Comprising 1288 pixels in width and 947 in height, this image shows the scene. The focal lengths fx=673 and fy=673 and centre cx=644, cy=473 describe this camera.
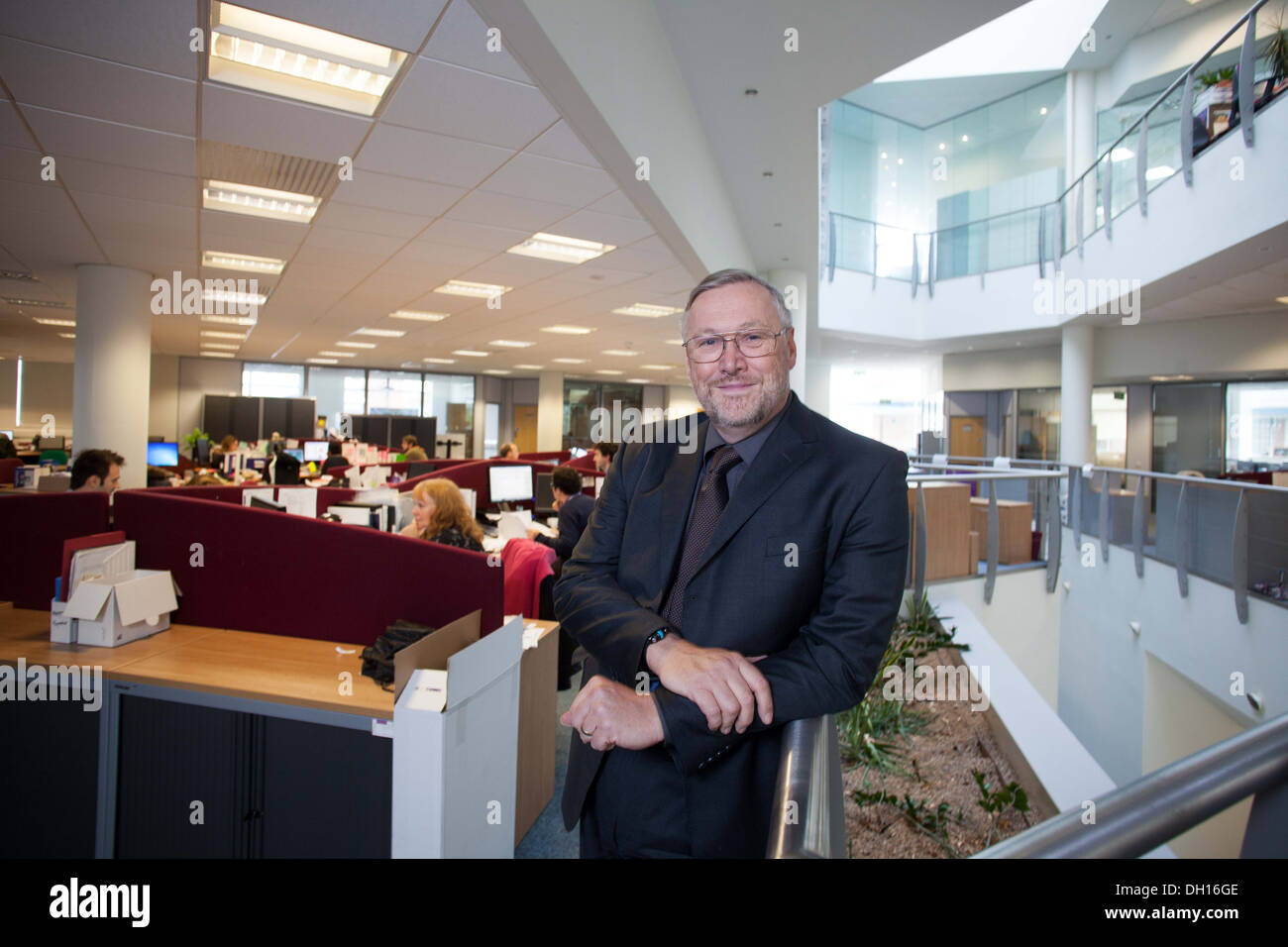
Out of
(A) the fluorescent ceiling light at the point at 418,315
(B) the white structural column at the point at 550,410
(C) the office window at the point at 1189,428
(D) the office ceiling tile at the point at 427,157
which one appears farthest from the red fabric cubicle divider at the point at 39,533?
(B) the white structural column at the point at 550,410

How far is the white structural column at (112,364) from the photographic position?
17.9ft

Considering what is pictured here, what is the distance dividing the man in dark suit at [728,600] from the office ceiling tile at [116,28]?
2241mm

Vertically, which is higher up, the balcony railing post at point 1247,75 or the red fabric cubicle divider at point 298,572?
the balcony railing post at point 1247,75

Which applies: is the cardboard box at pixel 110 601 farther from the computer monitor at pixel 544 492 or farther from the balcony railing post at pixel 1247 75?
the balcony railing post at pixel 1247 75

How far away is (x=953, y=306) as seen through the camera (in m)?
10.5

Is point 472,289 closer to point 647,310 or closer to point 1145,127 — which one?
point 647,310

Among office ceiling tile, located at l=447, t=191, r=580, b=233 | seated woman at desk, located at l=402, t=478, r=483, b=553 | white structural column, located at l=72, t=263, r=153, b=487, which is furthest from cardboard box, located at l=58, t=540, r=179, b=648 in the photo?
white structural column, located at l=72, t=263, r=153, b=487

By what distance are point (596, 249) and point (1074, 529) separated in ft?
16.2

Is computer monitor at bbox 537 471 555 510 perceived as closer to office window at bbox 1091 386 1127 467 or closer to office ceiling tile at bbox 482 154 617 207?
office ceiling tile at bbox 482 154 617 207

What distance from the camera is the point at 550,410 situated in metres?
16.4

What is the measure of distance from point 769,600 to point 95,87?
3.27 m

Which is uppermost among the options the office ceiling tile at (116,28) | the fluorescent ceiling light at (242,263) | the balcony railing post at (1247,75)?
the balcony railing post at (1247,75)
